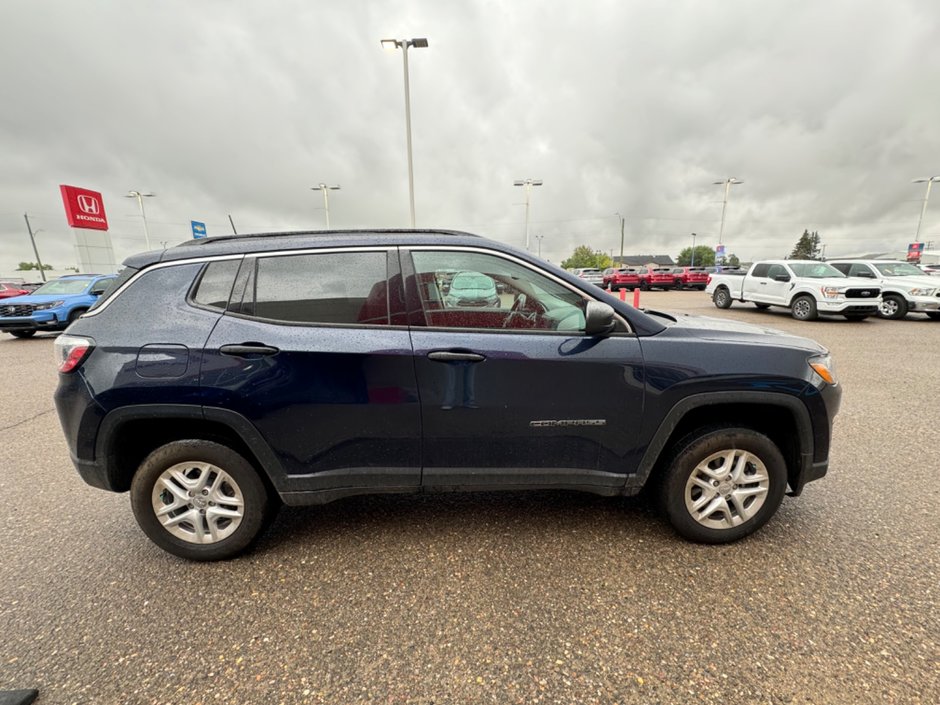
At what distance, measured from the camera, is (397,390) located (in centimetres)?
227

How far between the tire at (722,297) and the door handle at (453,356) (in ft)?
53.4

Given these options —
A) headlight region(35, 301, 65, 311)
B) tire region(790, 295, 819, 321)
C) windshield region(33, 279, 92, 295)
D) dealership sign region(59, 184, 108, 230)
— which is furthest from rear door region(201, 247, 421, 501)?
dealership sign region(59, 184, 108, 230)

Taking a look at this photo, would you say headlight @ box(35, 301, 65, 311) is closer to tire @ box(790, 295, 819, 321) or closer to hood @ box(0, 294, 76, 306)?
hood @ box(0, 294, 76, 306)

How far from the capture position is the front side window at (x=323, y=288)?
7.67 ft

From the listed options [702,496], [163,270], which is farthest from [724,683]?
[163,270]

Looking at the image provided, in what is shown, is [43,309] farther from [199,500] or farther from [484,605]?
[484,605]

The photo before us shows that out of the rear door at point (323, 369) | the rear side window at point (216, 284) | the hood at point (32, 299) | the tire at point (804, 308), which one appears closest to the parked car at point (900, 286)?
the tire at point (804, 308)

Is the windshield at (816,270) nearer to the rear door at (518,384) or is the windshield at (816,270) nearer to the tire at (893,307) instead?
the tire at (893,307)

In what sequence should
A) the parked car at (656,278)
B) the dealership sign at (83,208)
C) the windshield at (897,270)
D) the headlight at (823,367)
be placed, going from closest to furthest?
the headlight at (823,367) → the windshield at (897,270) → the dealership sign at (83,208) → the parked car at (656,278)

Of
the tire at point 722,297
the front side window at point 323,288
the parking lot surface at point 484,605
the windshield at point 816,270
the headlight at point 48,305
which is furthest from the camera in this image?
the tire at point 722,297

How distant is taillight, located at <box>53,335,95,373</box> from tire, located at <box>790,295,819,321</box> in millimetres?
15102

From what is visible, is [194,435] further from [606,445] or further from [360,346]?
[606,445]

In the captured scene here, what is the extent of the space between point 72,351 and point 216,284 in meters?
0.78

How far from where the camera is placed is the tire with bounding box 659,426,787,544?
2443 millimetres
